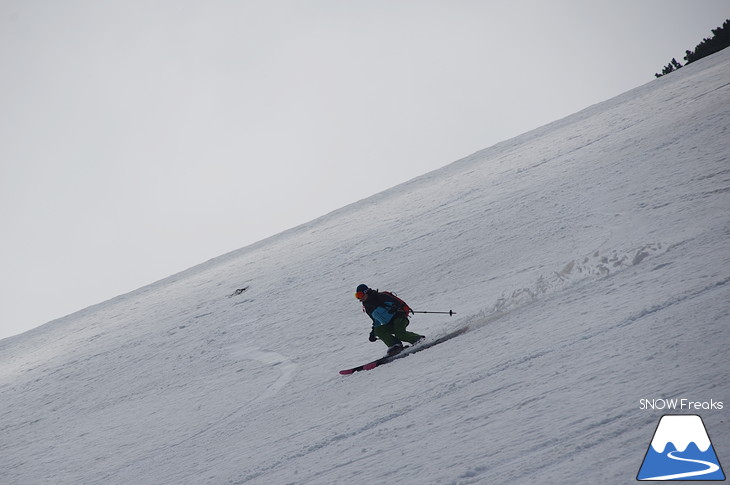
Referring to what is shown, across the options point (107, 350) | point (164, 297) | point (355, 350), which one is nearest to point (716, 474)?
point (355, 350)

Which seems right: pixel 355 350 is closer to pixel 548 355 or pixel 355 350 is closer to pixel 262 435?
pixel 262 435

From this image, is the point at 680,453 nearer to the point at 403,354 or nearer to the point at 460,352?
the point at 460,352

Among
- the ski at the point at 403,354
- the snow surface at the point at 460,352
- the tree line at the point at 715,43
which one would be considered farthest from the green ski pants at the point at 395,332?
the tree line at the point at 715,43

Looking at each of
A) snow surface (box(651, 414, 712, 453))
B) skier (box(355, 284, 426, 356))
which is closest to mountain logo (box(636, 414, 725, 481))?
snow surface (box(651, 414, 712, 453))

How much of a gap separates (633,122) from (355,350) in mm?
19401

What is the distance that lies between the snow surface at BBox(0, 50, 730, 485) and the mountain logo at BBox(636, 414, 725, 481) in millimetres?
97

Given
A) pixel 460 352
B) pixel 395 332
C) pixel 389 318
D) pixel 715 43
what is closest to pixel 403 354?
pixel 395 332

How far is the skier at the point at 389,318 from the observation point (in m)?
11.5

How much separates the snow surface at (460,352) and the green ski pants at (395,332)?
33.4 inches

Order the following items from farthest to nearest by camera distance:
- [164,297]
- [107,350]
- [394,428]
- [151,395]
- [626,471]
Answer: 1. [164,297]
2. [107,350]
3. [151,395]
4. [394,428]
5. [626,471]

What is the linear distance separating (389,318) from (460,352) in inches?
78.7

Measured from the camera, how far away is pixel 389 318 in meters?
11.6

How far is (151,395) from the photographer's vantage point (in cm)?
1530

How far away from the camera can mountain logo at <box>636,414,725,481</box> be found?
15.7 ft
